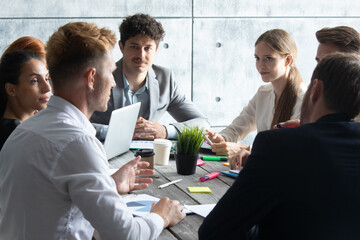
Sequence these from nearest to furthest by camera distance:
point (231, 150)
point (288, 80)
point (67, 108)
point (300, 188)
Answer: point (300, 188)
point (67, 108)
point (231, 150)
point (288, 80)

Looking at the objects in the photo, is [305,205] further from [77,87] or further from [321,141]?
[77,87]

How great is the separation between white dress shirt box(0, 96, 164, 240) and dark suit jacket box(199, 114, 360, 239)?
1.04 ft

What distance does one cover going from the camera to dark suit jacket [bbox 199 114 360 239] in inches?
42.9

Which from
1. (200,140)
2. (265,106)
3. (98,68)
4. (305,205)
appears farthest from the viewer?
(265,106)

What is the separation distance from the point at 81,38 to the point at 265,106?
6.38ft

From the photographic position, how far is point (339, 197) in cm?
109

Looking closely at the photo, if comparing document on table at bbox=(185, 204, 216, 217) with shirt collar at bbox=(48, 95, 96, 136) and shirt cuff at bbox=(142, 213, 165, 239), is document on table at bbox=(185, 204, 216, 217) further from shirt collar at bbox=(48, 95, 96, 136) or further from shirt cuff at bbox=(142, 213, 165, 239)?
shirt collar at bbox=(48, 95, 96, 136)

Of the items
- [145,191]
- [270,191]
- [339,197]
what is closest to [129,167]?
[145,191]

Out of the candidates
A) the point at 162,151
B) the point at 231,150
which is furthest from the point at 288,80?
the point at 162,151

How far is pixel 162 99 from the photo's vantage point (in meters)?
3.22

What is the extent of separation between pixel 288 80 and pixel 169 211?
1726 millimetres

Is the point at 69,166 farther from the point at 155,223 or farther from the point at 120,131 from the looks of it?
the point at 120,131

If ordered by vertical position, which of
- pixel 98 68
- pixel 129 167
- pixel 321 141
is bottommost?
pixel 129 167

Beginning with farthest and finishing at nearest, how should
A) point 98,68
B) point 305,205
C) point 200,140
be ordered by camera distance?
point 200,140
point 98,68
point 305,205
